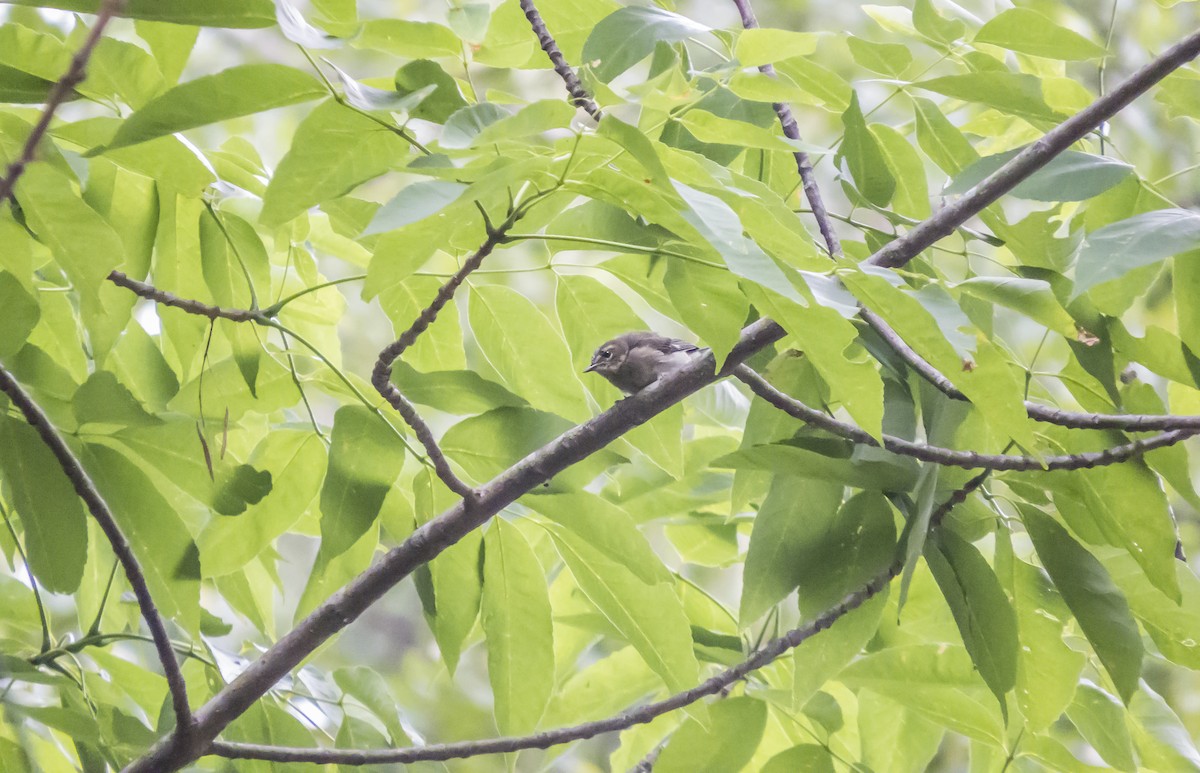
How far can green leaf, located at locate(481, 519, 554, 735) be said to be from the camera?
1.82 metres

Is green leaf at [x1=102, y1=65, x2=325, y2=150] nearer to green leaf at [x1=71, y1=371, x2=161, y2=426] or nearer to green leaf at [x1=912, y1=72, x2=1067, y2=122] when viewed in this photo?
green leaf at [x1=71, y1=371, x2=161, y2=426]

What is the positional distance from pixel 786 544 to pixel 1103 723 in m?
0.68

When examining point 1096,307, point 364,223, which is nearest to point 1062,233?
point 1096,307

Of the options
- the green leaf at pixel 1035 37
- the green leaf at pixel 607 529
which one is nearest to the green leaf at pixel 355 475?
the green leaf at pixel 607 529

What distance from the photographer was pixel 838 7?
6613 mm

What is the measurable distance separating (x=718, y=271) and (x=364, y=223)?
62cm

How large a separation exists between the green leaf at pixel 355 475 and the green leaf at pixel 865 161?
929 millimetres

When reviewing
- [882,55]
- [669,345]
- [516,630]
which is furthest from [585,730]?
A: [669,345]

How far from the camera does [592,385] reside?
2215 mm

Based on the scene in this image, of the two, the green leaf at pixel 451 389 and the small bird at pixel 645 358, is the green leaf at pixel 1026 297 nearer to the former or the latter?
the green leaf at pixel 451 389

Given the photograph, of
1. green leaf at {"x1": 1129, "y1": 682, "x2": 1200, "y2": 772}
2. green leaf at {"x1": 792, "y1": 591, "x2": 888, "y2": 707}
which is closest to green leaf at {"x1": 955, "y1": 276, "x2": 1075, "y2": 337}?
green leaf at {"x1": 792, "y1": 591, "x2": 888, "y2": 707}

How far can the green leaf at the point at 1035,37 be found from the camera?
1.65 metres

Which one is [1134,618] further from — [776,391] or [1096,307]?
[776,391]

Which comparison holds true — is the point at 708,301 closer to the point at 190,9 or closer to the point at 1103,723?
the point at 190,9
